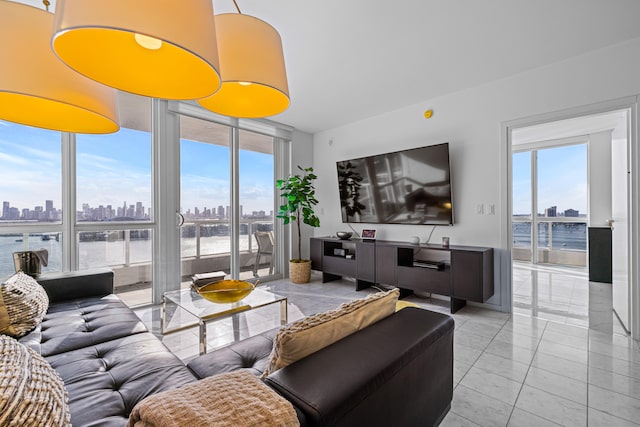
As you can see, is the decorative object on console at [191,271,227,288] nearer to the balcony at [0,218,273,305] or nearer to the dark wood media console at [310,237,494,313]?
the balcony at [0,218,273,305]

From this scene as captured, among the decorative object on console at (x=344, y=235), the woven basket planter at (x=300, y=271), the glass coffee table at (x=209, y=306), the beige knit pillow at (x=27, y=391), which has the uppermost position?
the decorative object on console at (x=344, y=235)

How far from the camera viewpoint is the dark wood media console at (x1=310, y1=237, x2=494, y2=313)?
3049 millimetres

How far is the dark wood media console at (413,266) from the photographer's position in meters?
3.05

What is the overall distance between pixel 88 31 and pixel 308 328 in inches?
52.0

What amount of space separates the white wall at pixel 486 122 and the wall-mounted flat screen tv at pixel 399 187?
6.9 inches

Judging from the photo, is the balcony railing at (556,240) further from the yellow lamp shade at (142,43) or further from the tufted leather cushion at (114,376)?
the yellow lamp shade at (142,43)

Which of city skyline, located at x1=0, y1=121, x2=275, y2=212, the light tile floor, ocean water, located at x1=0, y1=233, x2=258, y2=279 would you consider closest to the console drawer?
the light tile floor

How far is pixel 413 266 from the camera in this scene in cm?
361

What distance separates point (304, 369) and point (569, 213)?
672 cm

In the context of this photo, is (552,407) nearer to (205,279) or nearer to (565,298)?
(205,279)

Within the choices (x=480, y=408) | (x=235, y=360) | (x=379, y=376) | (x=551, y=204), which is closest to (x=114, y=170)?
(x=235, y=360)

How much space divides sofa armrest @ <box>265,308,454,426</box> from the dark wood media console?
1.91 meters

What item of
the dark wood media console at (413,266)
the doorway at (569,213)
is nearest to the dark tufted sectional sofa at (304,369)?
the dark wood media console at (413,266)

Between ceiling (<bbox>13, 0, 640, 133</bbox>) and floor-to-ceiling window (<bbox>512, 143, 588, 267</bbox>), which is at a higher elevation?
ceiling (<bbox>13, 0, 640, 133</bbox>)
